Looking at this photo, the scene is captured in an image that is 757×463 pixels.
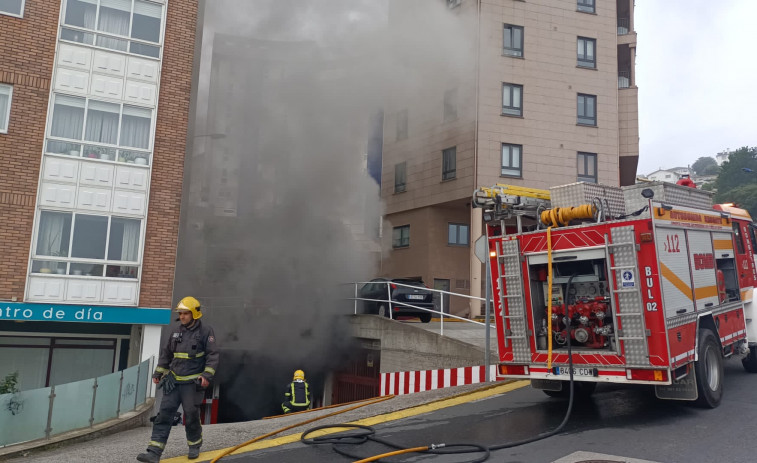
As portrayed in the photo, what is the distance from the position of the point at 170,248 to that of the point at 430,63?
1027 cm

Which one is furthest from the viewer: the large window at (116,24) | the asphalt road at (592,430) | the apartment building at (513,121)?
the apartment building at (513,121)

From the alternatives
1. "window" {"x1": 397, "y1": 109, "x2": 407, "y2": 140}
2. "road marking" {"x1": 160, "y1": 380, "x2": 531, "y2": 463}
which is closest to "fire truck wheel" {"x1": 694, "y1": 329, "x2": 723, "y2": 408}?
"road marking" {"x1": 160, "y1": 380, "x2": 531, "y2": 463}

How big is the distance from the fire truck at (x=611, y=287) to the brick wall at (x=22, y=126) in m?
9.18

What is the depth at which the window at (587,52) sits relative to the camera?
20750mm

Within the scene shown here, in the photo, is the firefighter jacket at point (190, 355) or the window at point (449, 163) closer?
the firefighter jacket at point (190, 355)

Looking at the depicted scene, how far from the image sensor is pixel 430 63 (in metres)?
18.0

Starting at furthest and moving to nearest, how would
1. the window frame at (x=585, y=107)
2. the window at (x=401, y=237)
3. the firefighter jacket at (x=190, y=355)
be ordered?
the window at (x=401, y=237)
the window frame at (x=585, y=107)
the firefighter jacket at (x=190, y=355)

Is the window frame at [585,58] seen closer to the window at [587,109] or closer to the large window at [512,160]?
the window at [587,109]

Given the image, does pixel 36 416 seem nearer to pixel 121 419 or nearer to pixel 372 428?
pixel 121 419

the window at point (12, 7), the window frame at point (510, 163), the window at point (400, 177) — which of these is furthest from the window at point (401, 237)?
the window at point (12, 7)

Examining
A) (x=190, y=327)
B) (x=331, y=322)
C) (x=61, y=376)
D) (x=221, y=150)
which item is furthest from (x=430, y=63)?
(x=190, y=327)

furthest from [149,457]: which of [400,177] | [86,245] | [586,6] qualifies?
[586,6]

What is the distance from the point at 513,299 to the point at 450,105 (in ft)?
47.7

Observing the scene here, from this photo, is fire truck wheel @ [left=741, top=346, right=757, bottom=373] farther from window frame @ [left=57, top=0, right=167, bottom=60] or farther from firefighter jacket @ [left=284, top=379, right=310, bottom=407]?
window frame @ [left=57, top=0, right=167, bottom=60]
